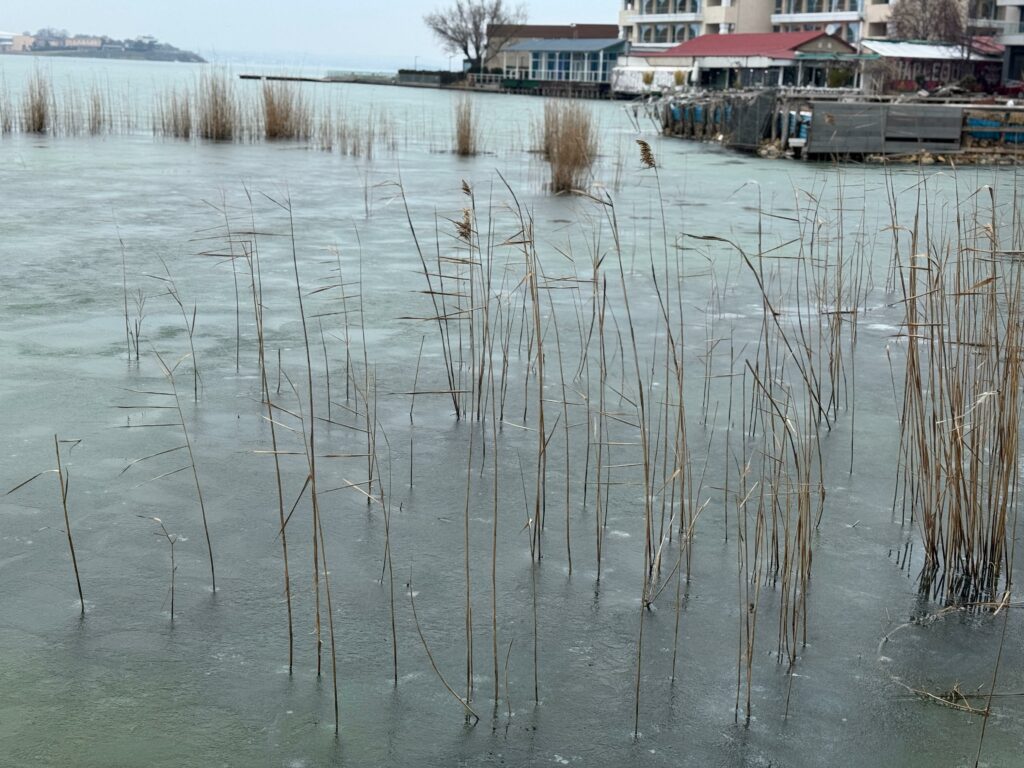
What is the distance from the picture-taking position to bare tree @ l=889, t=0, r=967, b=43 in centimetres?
4591

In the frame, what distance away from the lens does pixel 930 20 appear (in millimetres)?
47750

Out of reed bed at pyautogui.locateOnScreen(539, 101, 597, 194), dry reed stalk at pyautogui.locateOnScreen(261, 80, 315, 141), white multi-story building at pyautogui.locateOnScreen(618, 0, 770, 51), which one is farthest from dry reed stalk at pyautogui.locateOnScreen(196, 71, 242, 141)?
white multi-story building at pyautogui.locateOnScreen(618, 0, 770, 51)

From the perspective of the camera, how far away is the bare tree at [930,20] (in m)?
45.9

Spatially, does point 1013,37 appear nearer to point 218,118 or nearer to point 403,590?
point 218,118

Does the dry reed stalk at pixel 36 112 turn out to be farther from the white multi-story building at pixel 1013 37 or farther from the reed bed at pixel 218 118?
the white multi-story building at pixel 1013 37

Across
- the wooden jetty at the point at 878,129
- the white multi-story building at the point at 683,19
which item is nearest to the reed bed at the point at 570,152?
the wooden jetty at the point at 878,129

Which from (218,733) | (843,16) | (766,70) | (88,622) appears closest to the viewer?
(218,733)

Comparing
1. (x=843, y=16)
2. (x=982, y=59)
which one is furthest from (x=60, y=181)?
(x=843, y=16)

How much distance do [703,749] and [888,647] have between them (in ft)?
2.39

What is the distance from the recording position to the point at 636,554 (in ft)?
11.5

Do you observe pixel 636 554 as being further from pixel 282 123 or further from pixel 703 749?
pixel 282 123

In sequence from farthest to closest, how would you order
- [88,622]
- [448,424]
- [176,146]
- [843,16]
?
[843,16], [176,146], [448,424], [88,622]

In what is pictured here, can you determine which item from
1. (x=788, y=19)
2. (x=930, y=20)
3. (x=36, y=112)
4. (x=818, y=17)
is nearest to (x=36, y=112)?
(x=36, y=112)

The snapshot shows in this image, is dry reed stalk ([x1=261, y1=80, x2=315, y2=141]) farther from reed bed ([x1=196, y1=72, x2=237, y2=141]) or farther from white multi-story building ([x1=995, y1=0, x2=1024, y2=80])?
white multi-story building ([x1=995, y1=0, x2=1024, y2=80])
